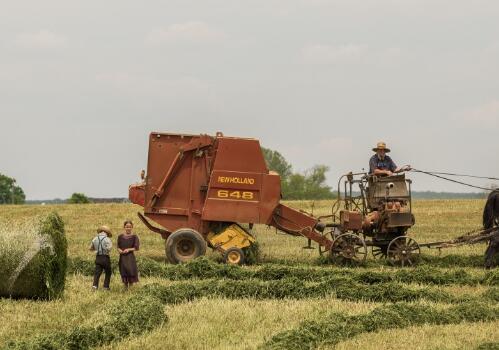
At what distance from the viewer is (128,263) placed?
50.8 feet

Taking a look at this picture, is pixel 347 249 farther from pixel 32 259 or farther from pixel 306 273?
pixel 32 259

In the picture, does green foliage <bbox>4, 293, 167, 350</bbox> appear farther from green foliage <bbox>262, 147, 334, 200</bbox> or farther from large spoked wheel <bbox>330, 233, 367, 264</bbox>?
green foliage <bbox>262, 147, 334, 200</bbox>

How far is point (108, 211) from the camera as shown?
129 feet

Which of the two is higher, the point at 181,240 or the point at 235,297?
the point at 181,240

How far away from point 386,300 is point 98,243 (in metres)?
5.08

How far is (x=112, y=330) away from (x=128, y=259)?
5014 mm

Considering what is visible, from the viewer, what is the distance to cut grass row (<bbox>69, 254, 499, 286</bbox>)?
53.1 ft

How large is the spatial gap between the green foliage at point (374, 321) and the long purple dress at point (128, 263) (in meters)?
4.93

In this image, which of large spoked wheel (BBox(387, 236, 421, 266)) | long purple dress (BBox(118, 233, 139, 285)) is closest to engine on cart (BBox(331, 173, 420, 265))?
large spoked wheel (BBox(387, 236, 421, 266))

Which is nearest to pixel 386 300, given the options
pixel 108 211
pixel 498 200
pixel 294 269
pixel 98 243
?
pixel 294 269

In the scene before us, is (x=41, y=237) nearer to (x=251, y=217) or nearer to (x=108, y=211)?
(x=251, y=217)

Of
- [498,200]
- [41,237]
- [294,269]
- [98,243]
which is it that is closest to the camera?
[41,237]

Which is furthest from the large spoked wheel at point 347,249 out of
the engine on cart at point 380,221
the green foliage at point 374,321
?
the green foliage at point 374,321

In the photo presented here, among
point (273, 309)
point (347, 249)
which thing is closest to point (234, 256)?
point (347, 249)
